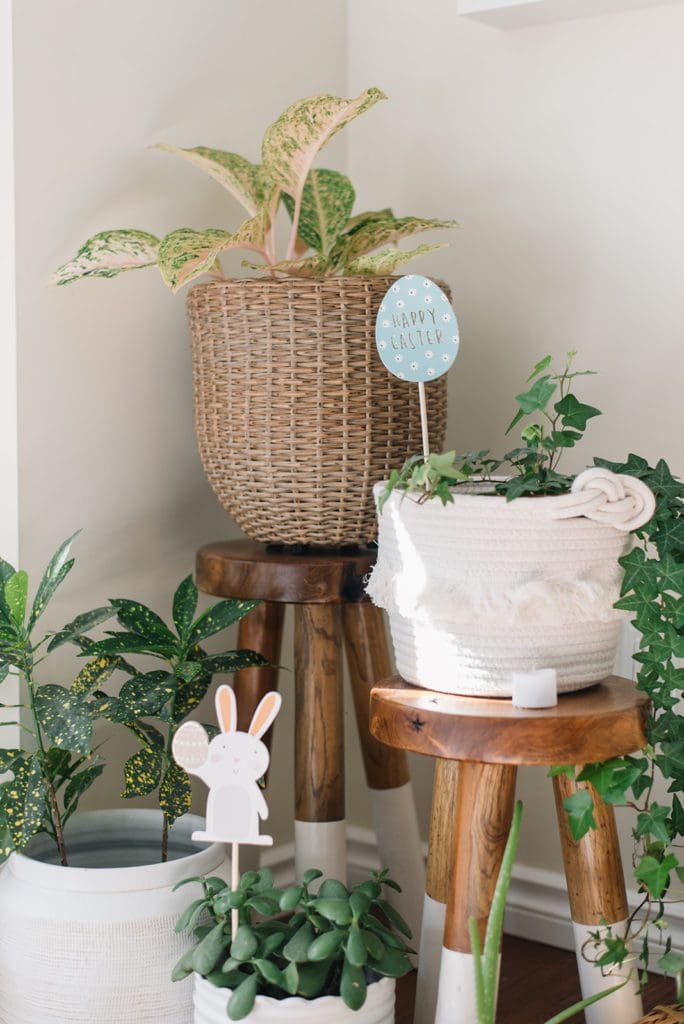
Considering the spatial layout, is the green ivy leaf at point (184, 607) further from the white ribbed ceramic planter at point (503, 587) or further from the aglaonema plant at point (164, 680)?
the white ribbed ceramic planter at point (503, 587)

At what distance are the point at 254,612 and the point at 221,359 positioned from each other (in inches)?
13.8

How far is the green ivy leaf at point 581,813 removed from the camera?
3.84 feet

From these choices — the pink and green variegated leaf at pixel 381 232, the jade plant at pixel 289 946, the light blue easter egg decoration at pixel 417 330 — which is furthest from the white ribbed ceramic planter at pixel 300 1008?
the pink and green variegated leaf at pixel 381 232

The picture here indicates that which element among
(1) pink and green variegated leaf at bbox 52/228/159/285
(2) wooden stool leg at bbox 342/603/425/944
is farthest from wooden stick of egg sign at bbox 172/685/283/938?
(1) pink and green variegated leaf at bbox 52/228/159/285

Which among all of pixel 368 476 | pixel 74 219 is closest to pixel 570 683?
pixel 368 476

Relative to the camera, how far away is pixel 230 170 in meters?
1.56

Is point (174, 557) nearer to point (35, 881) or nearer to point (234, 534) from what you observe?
point (234, 534)

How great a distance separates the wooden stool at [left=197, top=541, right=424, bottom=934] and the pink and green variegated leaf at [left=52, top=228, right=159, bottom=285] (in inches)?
15.2

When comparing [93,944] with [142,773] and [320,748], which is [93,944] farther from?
[320,748]

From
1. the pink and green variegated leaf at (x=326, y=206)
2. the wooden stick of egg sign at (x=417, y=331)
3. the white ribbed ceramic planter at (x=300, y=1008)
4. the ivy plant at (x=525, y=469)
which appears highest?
the pink and green variegated leaf at (x=326, y=206)

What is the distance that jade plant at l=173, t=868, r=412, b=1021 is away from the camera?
1219 millimetres

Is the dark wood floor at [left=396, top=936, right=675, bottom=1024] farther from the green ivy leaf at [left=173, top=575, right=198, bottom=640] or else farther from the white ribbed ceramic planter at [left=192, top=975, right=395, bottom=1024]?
the green ivy leaf at [left=173, top=575, right=198, bottom=640]

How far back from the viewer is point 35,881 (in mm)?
1320

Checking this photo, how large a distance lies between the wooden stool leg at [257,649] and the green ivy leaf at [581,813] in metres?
0.53
